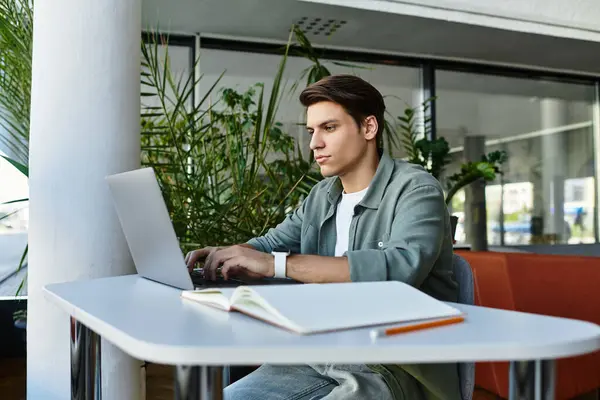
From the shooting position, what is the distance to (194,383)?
2.50 ft

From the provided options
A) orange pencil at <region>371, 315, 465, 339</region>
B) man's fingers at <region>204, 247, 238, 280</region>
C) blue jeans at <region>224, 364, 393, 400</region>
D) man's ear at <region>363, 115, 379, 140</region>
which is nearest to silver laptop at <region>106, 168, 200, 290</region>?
man's fingers at <region>204, 247, 238, 280</region>

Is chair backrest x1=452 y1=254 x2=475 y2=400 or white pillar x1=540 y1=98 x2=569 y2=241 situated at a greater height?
white pillar x1=540 y1=98 x2=569 y2=241

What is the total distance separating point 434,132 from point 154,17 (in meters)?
3.31

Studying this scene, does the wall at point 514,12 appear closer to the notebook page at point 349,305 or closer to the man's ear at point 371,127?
the man's ear at point 371,127

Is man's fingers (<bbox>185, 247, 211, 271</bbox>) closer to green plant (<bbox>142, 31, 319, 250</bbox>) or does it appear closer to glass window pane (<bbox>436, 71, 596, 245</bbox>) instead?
green plant (<bbox>142, 31, 319, 250</bbox>)

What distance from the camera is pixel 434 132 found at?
7070 mm

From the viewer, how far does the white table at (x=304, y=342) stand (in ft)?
2.21

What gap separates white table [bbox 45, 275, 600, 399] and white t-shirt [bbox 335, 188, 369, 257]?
80 cm

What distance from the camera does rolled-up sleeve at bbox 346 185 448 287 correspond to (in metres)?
1.27

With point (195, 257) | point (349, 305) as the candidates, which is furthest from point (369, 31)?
point (349, 305)

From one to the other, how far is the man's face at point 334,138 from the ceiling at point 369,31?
11.9ft

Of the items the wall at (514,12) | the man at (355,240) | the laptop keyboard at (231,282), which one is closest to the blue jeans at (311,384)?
the man at (355,240)

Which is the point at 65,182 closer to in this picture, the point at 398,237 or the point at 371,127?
the point at 371,127

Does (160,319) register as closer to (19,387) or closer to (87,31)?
(87,31)
